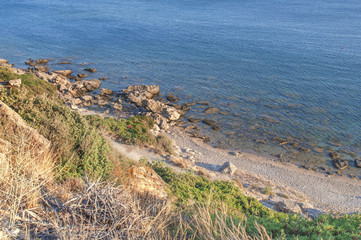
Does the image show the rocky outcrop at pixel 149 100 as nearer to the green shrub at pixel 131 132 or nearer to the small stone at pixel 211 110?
the small stone at pixel 211 110

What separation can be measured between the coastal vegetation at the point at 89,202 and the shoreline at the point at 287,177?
294 inches

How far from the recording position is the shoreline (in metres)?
18.1

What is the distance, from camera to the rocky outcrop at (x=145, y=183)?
31.5 feet

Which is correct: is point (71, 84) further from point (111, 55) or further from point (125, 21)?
point (125, 21)

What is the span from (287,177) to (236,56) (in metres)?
33.0

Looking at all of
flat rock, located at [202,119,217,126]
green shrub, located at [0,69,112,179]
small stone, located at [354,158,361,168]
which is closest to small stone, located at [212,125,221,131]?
flat rock, located at [202,119,217,126]

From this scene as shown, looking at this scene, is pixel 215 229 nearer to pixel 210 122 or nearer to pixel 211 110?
pixel 210 122

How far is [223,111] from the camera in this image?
103 feet

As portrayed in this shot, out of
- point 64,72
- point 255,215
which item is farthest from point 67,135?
point 64,72

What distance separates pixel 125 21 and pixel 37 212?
253 ft

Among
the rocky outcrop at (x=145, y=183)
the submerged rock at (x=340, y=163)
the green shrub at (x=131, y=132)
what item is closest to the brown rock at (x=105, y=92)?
the green shrub at (x=131, y=132)

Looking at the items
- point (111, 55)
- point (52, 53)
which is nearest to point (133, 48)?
point (111, 55)

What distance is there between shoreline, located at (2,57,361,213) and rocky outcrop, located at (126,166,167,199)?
8.16 metres

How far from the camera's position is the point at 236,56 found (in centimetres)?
4941
